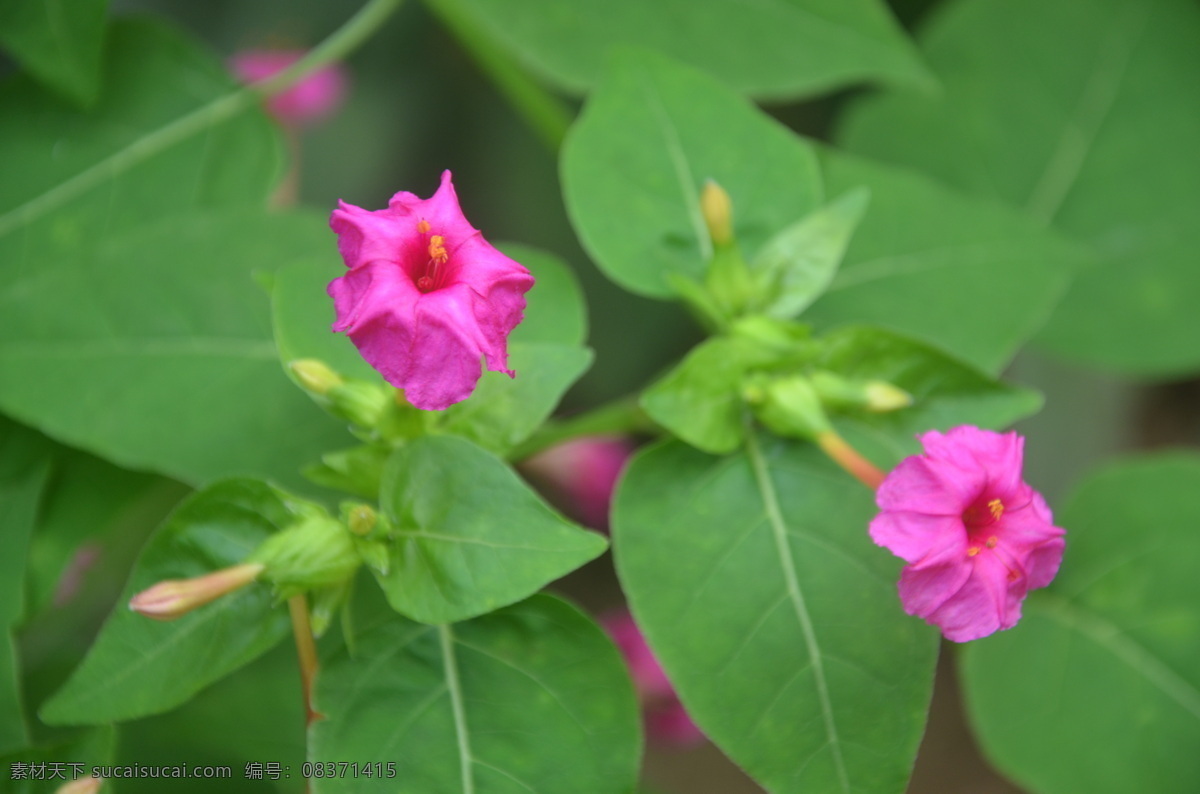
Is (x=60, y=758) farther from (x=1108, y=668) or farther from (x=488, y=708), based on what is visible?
(x=1108, y=668)

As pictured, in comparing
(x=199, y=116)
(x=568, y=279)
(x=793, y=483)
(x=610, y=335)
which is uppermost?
(x=199, y=116)

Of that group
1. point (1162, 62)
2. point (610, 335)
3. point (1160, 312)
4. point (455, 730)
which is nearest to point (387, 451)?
point (455, 730)

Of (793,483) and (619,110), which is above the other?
(619,110)

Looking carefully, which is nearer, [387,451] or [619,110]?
[387,451]

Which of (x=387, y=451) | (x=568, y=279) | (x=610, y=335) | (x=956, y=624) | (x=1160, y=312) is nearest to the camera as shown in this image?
(x=956, y=624)

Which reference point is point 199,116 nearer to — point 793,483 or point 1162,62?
point 793,483

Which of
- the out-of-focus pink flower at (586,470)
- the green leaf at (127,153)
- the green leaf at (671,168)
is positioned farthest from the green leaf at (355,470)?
the out-of-focus pink flower at (586,470)
